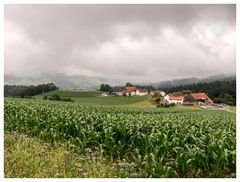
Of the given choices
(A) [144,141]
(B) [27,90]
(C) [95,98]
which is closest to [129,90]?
(C) [95,98]

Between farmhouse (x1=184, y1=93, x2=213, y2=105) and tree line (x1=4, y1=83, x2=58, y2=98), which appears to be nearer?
tree line (x1=4, y1=83, x2=58, y2=98)

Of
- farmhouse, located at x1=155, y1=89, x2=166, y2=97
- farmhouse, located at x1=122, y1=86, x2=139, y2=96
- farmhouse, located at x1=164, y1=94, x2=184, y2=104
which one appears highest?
farmhouse, located at x1=122, y1=86, x2=139, y2=96

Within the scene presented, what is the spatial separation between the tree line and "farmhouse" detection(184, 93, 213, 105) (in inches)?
140

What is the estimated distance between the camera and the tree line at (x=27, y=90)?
9.25 m

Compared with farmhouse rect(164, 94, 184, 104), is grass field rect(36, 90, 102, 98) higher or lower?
higher

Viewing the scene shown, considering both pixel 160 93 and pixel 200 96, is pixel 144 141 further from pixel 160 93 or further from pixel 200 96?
pixel 200 96

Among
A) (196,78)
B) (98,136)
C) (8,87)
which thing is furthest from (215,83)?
(8,87)

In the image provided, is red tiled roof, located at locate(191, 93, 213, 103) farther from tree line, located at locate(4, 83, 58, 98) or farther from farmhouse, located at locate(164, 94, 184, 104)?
tree line, located at locate(4, 83, 58, 98)

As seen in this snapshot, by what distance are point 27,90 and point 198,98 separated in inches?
180

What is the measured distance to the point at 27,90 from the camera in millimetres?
9953

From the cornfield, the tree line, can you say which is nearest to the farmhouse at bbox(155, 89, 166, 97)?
the cornfield

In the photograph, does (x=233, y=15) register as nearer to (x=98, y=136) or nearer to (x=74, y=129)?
(x=98, y=136)

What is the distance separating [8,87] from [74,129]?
1905 mm

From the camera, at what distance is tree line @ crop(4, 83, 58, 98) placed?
925 centimetres
